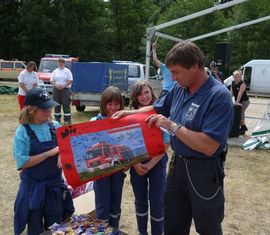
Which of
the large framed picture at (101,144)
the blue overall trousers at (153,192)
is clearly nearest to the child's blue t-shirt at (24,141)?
the large framed picture at (101,144)

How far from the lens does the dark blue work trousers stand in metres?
2.70

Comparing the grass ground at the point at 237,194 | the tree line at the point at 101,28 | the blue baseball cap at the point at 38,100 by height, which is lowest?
the grass ground at the point at 237,194

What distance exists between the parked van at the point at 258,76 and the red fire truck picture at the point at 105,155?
2443 centimetres

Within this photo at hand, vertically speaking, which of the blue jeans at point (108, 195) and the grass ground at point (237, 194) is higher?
the blue jeans at point (108, 195)

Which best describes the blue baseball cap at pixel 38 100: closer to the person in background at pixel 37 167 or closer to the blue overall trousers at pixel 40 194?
the person in background at pixel 37 167

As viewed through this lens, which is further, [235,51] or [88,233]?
[235,51]

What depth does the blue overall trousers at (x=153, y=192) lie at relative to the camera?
148 inches

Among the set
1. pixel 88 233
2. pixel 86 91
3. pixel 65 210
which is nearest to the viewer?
pixel 88 233

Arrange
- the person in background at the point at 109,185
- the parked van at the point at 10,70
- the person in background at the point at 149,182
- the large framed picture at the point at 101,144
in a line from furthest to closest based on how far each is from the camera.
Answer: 1. the parked van at the point at 10,70
2. the person in background at the point at 149,182
3. the person in background at the point at 109,185
4. the large framed picture at the point at 101,144

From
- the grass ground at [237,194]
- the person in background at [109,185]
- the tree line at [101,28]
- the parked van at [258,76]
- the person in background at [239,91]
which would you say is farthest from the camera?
the tree line at [101,28]

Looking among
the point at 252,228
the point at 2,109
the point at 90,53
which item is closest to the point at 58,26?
the point at 90,53

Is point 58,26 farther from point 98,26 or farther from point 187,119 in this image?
point 187,119

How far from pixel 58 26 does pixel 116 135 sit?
3456 cm

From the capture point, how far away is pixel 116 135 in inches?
120
